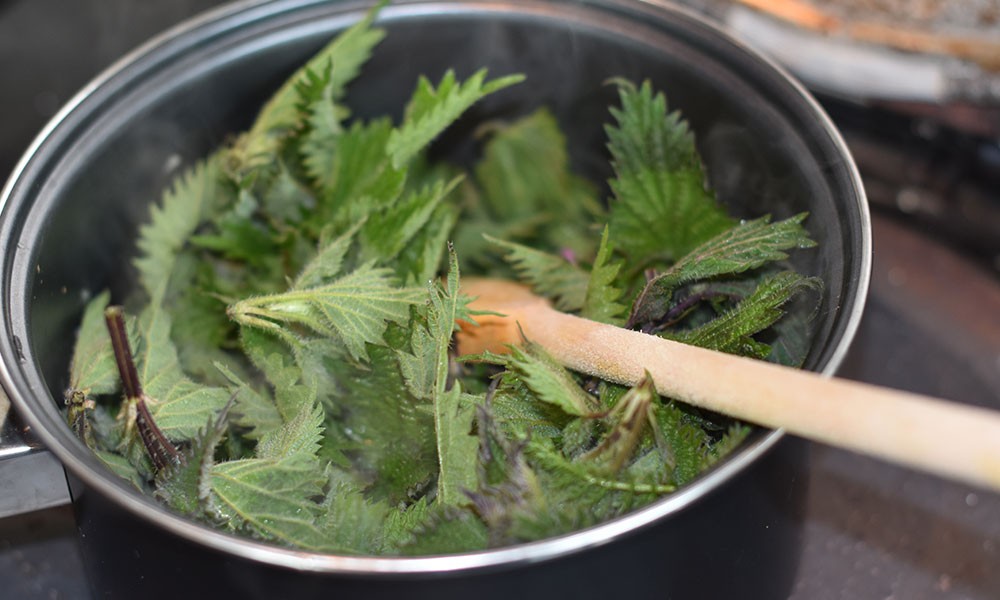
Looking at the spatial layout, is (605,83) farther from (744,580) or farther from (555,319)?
(744,580)

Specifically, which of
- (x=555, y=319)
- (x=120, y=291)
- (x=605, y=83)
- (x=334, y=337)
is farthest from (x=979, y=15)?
(x=120, y=291)

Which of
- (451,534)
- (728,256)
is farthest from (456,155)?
(451,534)

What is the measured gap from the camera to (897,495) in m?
0.69

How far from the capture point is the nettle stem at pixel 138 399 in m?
0.56

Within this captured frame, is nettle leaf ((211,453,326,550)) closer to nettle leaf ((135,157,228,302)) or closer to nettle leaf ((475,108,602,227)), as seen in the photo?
nettle leaf ((135,157,228,302))

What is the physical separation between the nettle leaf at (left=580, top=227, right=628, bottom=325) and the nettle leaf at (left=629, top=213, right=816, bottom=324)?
0.01m

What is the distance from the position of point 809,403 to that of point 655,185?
27cm

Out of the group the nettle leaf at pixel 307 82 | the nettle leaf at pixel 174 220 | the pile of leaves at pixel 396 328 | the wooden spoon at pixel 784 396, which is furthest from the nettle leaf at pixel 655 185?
the nettle leaf at pixel 174 220

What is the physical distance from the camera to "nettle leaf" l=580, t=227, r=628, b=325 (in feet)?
2.00

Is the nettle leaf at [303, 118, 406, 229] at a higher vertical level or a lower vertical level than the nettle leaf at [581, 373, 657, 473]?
higher

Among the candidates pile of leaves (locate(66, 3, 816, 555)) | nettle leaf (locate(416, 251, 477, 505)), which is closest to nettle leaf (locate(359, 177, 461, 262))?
pile of leaves (locate(66, 3, 816, 555))

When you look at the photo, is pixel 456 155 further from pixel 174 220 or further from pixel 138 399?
pixel 138 399

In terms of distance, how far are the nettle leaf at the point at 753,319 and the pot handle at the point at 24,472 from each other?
363 mm

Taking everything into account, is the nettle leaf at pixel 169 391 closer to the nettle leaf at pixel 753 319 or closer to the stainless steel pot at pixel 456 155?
the stainless steel pot at pixel 456 155
